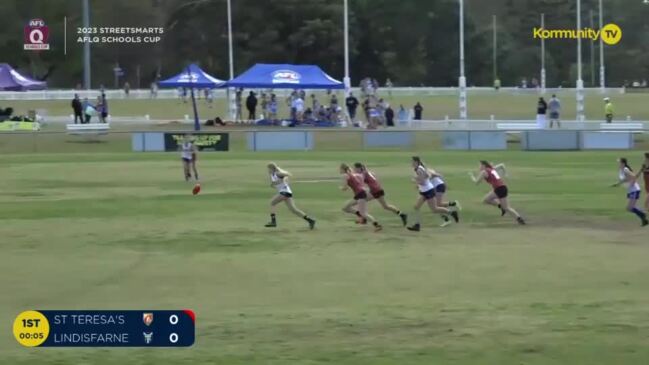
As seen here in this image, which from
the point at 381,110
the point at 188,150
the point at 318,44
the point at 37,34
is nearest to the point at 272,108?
the point at 381,110

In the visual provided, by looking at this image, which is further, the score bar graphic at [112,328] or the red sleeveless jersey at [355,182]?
the red sleeveless jersey at [355,182]

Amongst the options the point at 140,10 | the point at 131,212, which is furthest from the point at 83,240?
the point at 140,10

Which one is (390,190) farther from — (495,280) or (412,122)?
(412,122)

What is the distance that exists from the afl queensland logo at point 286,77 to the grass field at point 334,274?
25.4m

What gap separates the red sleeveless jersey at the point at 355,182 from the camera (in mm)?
26375

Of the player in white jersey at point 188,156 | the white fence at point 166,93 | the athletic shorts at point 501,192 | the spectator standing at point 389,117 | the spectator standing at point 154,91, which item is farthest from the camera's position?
the spectator standing at point 154,91

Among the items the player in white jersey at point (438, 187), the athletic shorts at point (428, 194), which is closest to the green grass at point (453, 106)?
the player in white jersey at point (438, 187)

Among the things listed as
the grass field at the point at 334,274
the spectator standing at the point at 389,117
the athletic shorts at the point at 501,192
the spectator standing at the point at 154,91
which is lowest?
the grass field at the point at 334,274

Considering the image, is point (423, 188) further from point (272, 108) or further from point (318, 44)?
point (318, 44)

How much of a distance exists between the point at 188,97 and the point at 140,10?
10618mm

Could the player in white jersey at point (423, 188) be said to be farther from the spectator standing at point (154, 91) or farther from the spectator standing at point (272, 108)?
the spectator standing at point (154, 91)

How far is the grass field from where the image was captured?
47.1 ft

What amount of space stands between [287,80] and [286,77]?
290 mm

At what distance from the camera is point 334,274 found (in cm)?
2023
